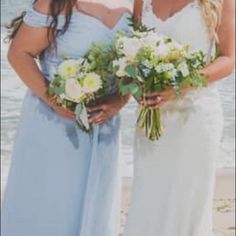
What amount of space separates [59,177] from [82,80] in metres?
0.46

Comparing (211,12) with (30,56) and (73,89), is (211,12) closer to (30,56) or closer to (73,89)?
(73,89)

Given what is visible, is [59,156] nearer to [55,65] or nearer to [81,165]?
[81,165]

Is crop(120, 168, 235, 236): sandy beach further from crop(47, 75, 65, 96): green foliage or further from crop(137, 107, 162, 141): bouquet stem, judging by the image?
crop(47, 75, 65, 96): green foliage

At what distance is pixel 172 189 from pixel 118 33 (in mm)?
633

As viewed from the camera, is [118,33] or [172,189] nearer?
[118,33]

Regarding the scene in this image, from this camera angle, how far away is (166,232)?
2787 mm

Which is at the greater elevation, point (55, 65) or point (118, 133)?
point (55, 65)

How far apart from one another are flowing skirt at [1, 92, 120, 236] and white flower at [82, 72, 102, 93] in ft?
0.80

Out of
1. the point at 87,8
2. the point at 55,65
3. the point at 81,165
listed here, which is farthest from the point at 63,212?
the point at 87,8

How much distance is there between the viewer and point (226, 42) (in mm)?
2650

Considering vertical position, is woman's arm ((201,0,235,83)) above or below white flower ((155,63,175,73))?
above

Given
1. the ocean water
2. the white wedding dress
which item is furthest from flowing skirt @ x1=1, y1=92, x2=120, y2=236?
the ocean water

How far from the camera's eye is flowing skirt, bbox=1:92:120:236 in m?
2.75

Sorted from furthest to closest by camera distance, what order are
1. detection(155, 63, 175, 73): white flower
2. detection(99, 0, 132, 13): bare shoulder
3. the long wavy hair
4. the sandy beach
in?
the sandy beach, detection(99, 0, 132, 13): bare shoulder, the long wavy hair, detection(155, 63, 175, 73): white flower
